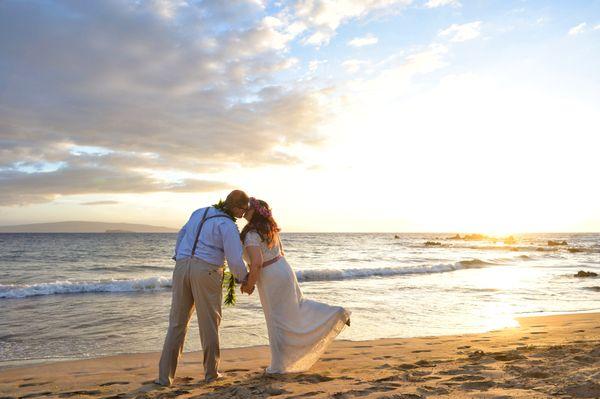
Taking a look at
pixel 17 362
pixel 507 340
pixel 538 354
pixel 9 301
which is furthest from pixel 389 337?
pixel 9 301

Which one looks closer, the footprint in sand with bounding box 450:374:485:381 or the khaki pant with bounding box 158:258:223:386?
the footprint in sand with bounding box 450:374:485:381

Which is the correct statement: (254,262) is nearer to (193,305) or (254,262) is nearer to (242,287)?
(242,287)

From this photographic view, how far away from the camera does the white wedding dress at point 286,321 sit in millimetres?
5359

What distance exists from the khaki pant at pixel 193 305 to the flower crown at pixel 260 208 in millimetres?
793

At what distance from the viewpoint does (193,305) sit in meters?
5.25

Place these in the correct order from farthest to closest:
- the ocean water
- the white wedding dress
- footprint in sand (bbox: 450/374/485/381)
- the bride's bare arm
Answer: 1. the ocean water
2. the white wedding dress
3. the bride's bare arm
4. footprint in sand (bbox: 450/374/485/381)

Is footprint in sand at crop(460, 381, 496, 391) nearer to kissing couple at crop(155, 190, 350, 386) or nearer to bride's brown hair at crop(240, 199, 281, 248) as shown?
kissing couple at crop(155, 190, 350, 386)

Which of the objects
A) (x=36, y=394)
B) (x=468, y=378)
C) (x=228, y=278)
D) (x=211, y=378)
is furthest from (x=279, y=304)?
(x=36, y=394)

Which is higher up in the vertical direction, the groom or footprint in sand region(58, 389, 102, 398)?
the groom

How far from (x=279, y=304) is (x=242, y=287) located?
0.55 meters

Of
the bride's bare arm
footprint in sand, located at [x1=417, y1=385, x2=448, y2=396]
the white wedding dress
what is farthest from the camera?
the white wedding dress

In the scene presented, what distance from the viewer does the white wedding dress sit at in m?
5.36

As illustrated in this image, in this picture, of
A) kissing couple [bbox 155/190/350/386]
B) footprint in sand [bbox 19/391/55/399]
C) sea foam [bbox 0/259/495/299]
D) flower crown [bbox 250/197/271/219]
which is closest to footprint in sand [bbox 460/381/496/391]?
kissing couple [bbox 155/190/350/386]

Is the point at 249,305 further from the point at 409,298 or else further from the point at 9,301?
the point at 9,301
